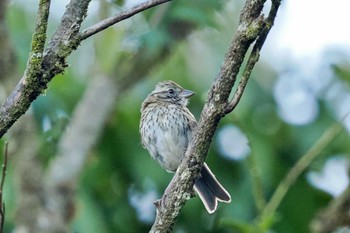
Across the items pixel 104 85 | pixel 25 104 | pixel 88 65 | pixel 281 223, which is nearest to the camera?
pixel 25 104

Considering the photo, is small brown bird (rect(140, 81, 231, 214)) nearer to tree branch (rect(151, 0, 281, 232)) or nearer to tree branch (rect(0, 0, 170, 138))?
tree branch (rect(151, 0, 281, 232))

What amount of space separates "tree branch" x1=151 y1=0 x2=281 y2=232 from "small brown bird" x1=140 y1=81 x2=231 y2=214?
1.98 meters

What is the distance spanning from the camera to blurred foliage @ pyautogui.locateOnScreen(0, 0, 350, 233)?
7.85 m

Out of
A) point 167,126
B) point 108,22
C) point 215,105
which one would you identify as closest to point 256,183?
point 167,126

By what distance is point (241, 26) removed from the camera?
364 cm

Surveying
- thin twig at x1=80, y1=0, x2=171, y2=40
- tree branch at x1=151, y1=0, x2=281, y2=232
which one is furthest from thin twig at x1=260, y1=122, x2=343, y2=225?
thin twig at x1=80, y1=0, x2=171, y2=40

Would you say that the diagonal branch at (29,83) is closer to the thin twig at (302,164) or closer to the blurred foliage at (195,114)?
the thin twig at (302,164)

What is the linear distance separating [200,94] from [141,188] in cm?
89

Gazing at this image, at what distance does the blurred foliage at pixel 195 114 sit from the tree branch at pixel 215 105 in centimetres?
349

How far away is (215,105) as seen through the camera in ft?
12.2

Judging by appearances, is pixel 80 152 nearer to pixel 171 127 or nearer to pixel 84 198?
pixel 84 198

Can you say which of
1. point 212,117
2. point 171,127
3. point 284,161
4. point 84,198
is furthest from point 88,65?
point 212,117

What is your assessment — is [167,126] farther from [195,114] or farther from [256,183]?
[195,114]

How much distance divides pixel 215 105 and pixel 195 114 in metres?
4.37
